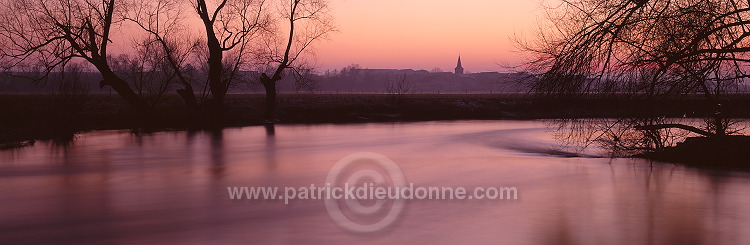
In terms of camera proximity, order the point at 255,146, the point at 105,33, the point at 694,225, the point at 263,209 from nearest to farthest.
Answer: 1. the point at 694,225
2. the point at 263,209
3. the point at 255,146
4. the point at 105,33

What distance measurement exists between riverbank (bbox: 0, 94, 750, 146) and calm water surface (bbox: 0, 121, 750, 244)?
213cm

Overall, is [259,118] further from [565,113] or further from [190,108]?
[565,113]

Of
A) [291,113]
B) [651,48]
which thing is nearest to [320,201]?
[651,48]

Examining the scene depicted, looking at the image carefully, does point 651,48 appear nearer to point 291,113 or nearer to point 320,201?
point 320,201

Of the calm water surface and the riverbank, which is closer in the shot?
the calm water surface

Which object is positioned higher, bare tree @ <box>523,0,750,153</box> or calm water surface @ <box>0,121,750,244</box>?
bare tree @ <box>523,0,750,153</box>

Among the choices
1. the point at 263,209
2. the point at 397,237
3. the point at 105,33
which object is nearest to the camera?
the point at 397,237

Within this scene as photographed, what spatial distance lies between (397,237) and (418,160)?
49.8 feet

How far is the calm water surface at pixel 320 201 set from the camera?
41.4 ft

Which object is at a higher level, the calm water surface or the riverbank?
the riverbank

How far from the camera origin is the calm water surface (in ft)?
41.4

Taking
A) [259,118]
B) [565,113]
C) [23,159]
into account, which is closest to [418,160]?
[565,113]

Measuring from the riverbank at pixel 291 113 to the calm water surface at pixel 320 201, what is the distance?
7.00 ft

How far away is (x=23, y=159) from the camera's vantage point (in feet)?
85.6
